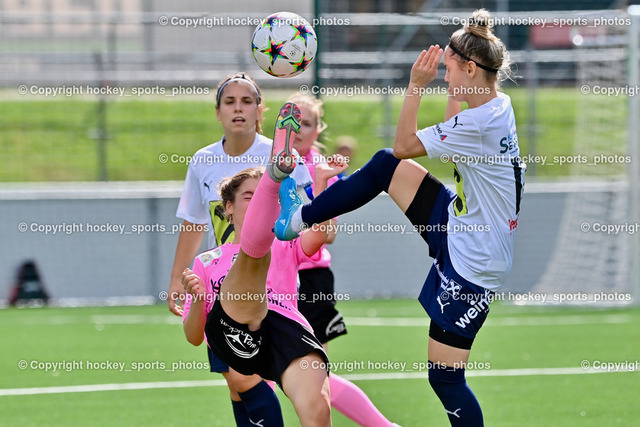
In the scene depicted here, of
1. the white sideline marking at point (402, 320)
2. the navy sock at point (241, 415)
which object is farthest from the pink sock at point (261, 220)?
the white sideline marking at point (402, 320)

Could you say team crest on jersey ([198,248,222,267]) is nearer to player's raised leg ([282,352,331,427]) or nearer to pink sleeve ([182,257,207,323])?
pink sleeve ([182,257,207,323])

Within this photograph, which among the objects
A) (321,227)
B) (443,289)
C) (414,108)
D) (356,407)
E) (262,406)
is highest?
(414,108)

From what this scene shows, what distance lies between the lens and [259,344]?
3.91m

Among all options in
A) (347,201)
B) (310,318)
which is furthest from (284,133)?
(310,318)

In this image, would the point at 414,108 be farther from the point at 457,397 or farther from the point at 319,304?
the point at 319,304

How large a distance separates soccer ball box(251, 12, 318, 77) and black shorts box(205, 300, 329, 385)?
1343mm

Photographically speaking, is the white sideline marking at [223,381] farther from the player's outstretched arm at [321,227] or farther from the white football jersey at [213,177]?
the player's outstretched arm at [321,227]

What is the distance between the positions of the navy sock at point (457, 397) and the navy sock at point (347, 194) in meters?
0.80

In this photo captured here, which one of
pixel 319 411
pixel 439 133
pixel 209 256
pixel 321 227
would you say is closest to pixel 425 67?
pixel 439 133

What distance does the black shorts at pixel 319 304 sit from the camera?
518cm

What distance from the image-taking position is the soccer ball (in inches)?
183

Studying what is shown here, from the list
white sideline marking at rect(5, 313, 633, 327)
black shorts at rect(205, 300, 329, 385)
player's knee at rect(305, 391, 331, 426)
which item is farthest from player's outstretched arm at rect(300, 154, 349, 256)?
white sideline marking at rect(5, 313, 633, 327)

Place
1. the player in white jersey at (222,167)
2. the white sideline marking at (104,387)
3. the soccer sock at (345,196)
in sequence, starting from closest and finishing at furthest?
the soccer sock at (345,196), the player in white jersey at (222,167), the white sideline marking at (104,387)

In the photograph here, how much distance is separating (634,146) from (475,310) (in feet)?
18.8
